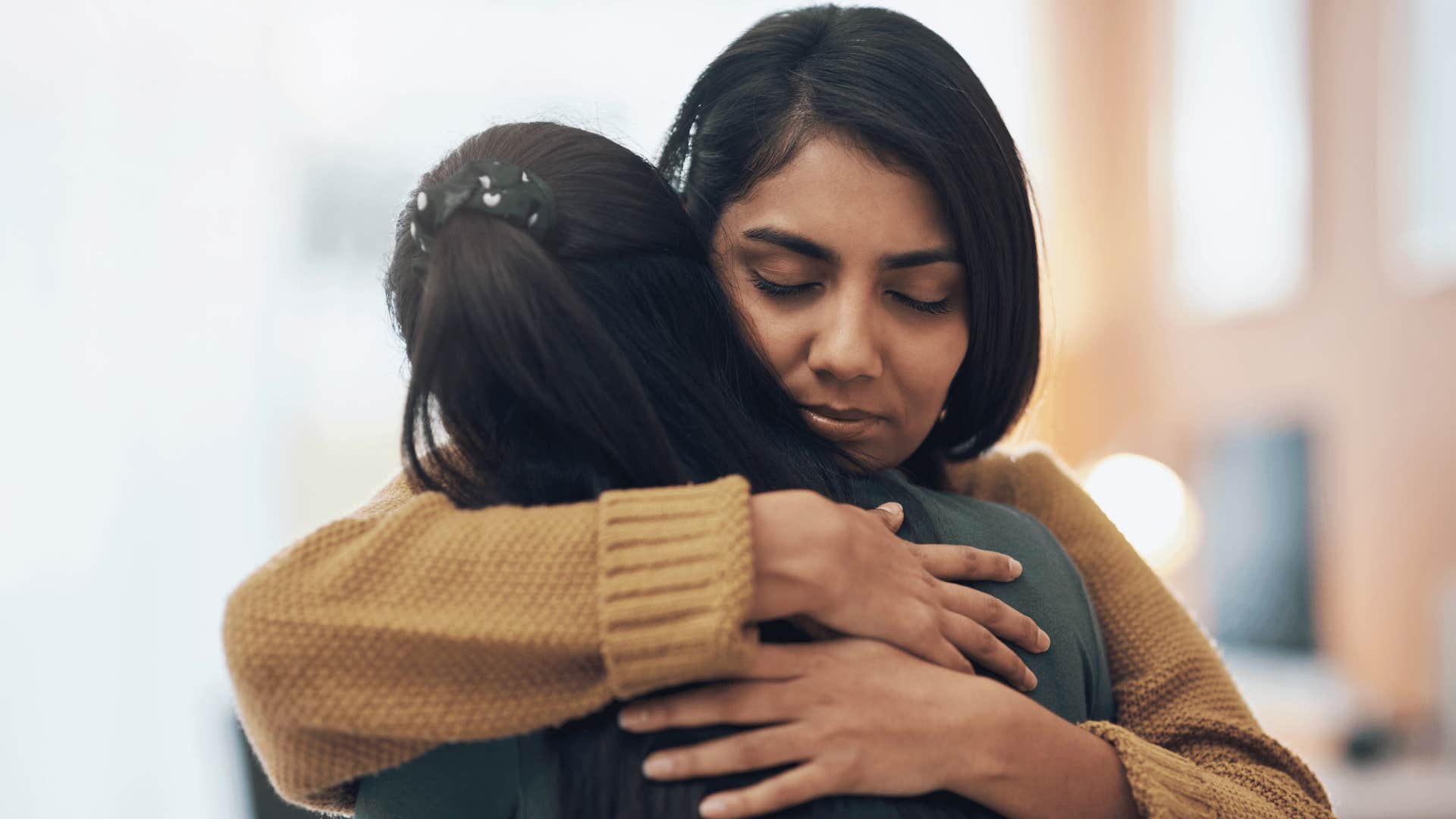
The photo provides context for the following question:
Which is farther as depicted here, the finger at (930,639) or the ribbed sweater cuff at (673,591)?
the finger at (930,639)

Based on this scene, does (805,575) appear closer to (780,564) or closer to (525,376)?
(780,564)

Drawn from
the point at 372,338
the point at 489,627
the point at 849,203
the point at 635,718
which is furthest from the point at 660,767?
the point at 372,338

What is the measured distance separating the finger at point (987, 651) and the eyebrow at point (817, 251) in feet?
1.06

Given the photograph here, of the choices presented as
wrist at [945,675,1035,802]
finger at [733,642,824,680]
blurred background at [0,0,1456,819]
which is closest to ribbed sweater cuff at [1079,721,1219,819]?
wrist at [945,675,1035,802]

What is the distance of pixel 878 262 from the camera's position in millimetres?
1037

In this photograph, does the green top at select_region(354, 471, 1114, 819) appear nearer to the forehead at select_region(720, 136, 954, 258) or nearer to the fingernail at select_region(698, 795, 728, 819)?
the fingernail at select_region(698, 795, 728, 819)

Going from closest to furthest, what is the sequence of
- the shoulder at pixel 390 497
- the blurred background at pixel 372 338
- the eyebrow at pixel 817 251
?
1. the shoulder at pixel 390 497
2. the eyebrow at pixel 817 251
3. the blurred background at pixel 372 338

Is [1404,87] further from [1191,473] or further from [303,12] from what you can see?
[303,12]

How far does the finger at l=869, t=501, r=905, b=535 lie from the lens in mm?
903

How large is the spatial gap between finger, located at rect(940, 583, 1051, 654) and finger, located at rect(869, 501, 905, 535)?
6 centimetres

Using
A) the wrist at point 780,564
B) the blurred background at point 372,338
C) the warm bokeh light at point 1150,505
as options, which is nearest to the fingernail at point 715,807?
the wrist at point 780,564

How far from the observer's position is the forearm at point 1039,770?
2.67ft

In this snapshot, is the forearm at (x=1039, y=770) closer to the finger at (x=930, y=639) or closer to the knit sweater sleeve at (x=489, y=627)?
the finger at (x=930, y=639)

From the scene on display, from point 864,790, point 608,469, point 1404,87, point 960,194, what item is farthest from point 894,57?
point 1404,87
